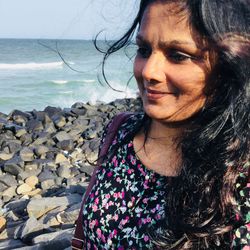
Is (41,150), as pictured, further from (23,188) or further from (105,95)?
(105,95)

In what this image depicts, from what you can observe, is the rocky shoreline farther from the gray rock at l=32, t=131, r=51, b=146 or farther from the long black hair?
the long black hair

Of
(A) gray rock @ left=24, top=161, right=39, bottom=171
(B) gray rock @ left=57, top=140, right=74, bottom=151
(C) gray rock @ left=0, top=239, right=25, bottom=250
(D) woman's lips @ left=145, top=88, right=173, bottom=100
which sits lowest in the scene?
(B) gray rock @ left=57, top=140, right=74, bottom=151

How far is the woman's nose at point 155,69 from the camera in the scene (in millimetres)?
1557

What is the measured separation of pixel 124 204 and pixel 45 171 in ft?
19.1

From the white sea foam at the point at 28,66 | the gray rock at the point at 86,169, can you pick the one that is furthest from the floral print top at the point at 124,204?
the white sea foam at the point at 28,66

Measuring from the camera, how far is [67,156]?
855cm

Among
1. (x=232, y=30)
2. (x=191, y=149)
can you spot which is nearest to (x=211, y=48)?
(x=232, y=30)

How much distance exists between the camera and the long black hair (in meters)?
1.44

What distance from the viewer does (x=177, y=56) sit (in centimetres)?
153

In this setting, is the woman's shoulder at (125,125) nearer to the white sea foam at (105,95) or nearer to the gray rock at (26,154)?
the gray rock at (26,154)

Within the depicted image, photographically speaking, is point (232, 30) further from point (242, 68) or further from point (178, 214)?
point (178, 214)

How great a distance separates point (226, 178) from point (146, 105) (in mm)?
380

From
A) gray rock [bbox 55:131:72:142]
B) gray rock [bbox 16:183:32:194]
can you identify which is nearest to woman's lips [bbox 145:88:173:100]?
gray rock [bbox 16:183:32:194]

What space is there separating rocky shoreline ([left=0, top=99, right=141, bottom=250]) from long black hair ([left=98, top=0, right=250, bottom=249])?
2.13ft
